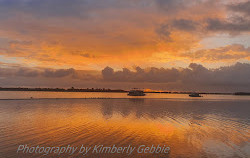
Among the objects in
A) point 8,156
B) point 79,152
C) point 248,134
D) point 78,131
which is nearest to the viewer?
point 8,156

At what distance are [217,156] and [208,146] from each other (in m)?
2.49

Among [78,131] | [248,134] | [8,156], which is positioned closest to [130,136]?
[78,131]

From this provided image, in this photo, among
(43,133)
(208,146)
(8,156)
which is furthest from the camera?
(43,133)

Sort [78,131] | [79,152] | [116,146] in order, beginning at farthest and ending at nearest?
[78,131] < [116,146] < [79,152]

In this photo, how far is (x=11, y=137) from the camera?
16281 mm

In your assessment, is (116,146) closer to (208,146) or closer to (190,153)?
(190,153)

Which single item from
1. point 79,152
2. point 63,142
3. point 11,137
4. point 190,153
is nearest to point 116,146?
point 79,152

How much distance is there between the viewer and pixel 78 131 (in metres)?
19.6

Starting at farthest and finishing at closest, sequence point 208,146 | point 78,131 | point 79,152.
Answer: point 78,131 → point 208,146 → point 79,152

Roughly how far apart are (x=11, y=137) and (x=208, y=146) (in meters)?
18.2

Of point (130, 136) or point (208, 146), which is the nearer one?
point (208, 146)

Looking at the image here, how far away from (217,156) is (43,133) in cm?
Result: 1643

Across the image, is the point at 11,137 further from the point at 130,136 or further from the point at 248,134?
the point at 248,134

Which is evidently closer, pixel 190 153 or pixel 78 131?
pixel 190 153
